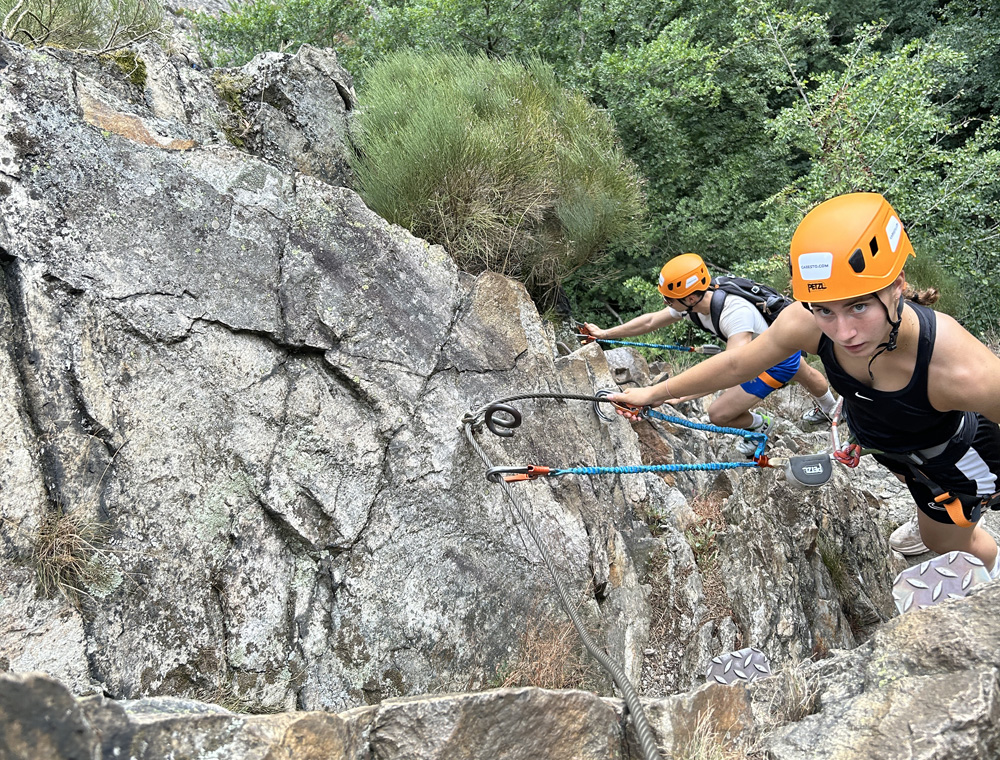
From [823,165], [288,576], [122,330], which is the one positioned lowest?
[288,576]

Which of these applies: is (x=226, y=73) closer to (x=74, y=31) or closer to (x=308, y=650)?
(x=74, y=31)

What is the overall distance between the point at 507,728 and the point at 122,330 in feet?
7.81

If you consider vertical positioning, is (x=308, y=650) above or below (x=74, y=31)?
below

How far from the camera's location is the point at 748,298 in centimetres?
489

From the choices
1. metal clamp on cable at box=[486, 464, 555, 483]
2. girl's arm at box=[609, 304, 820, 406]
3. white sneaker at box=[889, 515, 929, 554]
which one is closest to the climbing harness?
girl's arm at box=[609, 304, 820, 406]

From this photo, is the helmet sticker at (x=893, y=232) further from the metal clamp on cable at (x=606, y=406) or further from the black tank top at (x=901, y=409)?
the metal clamp on cable at (x=606, y=406)

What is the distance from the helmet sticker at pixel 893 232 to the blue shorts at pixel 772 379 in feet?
8.05

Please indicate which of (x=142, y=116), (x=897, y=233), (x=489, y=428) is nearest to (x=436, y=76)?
(x=142, y=116)

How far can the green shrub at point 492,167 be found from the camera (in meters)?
4.48

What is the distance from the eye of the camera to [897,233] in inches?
90.5

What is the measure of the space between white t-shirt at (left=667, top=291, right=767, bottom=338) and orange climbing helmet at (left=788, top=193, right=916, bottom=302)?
2.43 metres

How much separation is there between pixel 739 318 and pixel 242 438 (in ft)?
11.7

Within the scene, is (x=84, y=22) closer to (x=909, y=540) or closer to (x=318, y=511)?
(x=318, y=511)

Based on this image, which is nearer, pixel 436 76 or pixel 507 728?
pixel 507 728
